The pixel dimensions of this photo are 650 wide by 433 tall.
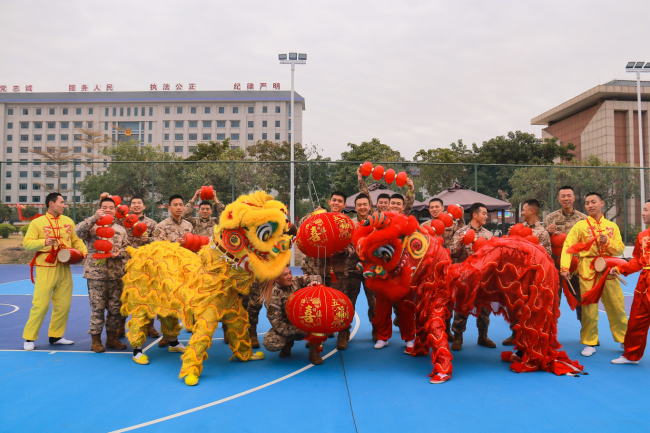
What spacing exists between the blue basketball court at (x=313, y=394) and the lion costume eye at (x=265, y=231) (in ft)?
4.37

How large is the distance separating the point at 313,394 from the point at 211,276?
4.88ft

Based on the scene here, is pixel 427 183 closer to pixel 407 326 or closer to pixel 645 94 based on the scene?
pixel 407 326

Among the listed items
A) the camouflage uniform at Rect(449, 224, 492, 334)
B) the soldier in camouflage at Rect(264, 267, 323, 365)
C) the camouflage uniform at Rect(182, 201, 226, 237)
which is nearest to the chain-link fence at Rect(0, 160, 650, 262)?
the camouflage uniform at Rect(182, 201, 226, 237)

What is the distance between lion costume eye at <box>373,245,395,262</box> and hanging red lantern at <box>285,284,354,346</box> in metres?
0.56

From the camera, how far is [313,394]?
334 cm

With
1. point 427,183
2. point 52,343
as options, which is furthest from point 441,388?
point 427,183

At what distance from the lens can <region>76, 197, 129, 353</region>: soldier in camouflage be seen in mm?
4484

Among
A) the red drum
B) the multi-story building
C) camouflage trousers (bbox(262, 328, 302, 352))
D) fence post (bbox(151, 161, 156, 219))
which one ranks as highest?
the multi-story building

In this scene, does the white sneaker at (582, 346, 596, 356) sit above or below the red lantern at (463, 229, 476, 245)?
below

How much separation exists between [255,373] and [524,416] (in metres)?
2.36

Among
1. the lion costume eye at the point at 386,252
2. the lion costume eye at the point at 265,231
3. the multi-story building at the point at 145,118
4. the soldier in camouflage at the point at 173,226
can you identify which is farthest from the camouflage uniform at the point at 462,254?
the multi-story building at the point at 145,118

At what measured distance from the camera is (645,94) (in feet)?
105

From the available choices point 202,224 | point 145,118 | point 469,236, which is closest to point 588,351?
point 469,236

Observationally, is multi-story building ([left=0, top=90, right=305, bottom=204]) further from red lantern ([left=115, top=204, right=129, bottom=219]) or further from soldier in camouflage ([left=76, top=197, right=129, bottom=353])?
soldier in camouflage ([left=76, top=197, right=129, bottom=353])
